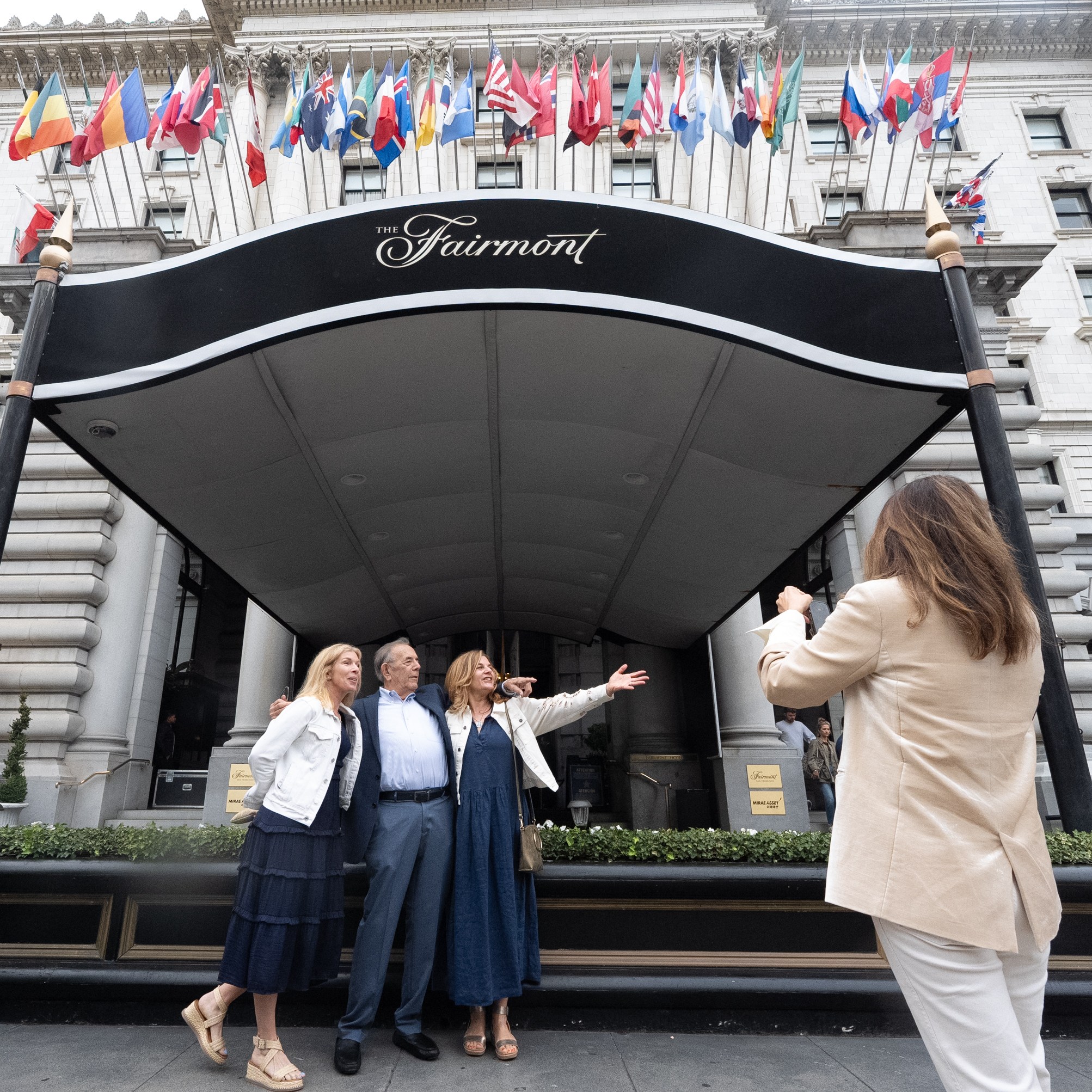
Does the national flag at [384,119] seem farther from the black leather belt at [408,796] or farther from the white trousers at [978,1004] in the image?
the white trousers at [978,1004]

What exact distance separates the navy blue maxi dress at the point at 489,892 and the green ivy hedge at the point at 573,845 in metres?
0.63

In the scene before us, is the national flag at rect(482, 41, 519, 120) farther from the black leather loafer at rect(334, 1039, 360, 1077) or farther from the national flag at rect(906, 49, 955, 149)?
the black leather loafer at rect(334, 1039, 360, 1077)

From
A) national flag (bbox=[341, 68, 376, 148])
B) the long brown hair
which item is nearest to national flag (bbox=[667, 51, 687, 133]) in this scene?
national flag (bbox=[341, 68, 376, 148])

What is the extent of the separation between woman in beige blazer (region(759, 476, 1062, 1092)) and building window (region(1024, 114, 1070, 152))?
27.7m

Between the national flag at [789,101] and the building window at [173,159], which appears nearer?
the national flag at [789,101]

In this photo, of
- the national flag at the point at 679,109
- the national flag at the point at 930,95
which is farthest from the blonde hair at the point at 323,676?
the national flag at the point at 930,95

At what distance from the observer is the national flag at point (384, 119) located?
1212 centimetres

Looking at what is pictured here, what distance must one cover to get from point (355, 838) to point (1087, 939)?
474 cm

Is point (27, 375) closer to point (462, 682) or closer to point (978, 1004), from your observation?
point (462, 682)

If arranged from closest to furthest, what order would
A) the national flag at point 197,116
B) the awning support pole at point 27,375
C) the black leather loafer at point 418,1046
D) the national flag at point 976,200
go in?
1. the black leather loafer at point 418,1046
2. the awning support pole at point 27,375
3. the national flag at point 197,116
4. the national flag at point 976,200

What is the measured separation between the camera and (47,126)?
9.59 meters

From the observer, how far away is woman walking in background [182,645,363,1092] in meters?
4.02

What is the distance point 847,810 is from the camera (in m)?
→ 2.28

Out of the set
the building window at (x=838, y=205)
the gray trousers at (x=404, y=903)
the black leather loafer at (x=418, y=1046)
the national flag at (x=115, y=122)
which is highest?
the building window at (x=838, y=205)
